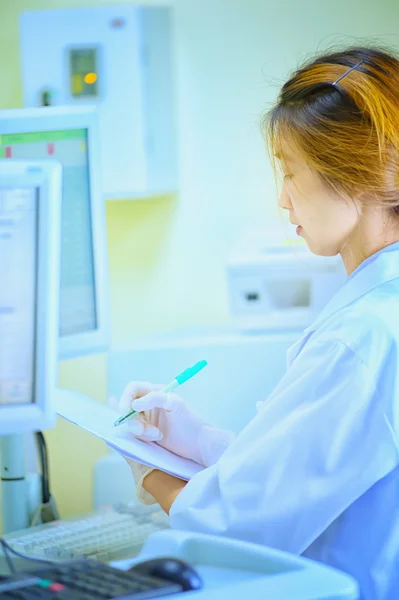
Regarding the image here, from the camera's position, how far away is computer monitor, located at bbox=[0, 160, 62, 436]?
102cm

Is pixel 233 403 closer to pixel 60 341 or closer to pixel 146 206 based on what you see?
pixel 60 341

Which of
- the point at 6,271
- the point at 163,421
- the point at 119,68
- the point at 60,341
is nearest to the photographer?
the point at 6,271

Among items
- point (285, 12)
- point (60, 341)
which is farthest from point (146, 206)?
point (60, 341)

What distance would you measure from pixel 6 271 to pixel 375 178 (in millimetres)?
494

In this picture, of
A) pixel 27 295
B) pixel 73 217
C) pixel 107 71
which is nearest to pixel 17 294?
pixel 27 295

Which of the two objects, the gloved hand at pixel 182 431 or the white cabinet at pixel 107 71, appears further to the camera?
the white cabinet at pixel 107 71

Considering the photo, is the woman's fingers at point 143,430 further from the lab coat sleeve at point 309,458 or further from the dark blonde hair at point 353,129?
the dark blonde hair at point 353,129

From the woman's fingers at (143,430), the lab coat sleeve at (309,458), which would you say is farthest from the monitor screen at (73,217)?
the lab coat sleeve at (309,458)

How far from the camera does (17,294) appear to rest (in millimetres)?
1020

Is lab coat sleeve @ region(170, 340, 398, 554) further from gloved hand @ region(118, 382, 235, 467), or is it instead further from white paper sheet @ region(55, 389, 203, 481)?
gloved hand @ region(118, 382, 235, 467)

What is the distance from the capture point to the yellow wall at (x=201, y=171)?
7.63ft

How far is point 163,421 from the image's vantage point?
1355 mm

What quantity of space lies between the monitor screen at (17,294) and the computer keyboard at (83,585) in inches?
10.3

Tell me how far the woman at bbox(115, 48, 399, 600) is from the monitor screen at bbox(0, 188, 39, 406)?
9.9 inches
